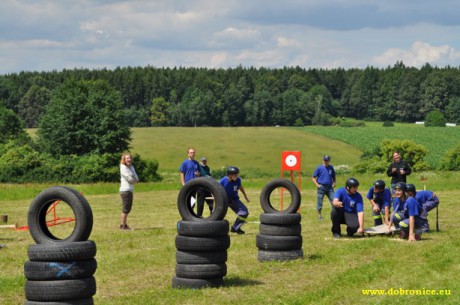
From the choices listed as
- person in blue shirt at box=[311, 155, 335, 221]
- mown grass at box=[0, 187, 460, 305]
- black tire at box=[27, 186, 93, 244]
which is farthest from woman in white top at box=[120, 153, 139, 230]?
black tire at box=[27, 186, 93, 244]

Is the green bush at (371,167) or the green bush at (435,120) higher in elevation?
the green bush at (435,120)

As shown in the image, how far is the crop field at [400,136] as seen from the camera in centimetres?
10894

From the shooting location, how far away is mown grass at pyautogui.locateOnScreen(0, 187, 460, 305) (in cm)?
1091

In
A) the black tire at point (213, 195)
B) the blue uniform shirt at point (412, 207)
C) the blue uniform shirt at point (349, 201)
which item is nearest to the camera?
the black tire at point (213, 195)

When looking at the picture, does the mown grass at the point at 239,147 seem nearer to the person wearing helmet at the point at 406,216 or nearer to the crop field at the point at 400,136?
the crop field at the point at 400,136

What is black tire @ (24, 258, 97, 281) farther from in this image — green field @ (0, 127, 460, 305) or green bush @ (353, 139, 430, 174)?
green bush @ (353, 139, 430, 174)

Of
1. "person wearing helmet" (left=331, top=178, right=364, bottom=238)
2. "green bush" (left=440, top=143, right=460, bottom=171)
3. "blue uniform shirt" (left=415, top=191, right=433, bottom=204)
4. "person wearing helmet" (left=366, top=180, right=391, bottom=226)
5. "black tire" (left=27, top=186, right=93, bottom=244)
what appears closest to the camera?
"black tire" (left=27, top=186, right=93, bottom=244)

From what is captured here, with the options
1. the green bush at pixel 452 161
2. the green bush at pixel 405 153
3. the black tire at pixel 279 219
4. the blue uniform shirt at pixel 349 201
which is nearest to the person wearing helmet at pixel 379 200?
the blue uniform shirt at pixel 349 201

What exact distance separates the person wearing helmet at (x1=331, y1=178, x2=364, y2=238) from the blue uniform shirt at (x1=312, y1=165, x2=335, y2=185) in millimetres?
4913

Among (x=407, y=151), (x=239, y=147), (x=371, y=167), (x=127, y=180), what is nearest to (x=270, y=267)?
(x=127, y=180)

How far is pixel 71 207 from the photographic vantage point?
929 cm

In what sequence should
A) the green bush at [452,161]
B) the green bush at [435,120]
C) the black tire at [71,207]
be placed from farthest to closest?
the green bush at [435,120]
the green bush at [452,161]
the black tire at [71,207]

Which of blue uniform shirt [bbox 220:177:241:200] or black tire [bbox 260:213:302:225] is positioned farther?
blue uniform shirt [bbox 220:177:241:200]

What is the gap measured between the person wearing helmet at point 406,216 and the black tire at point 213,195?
6.20 metres
